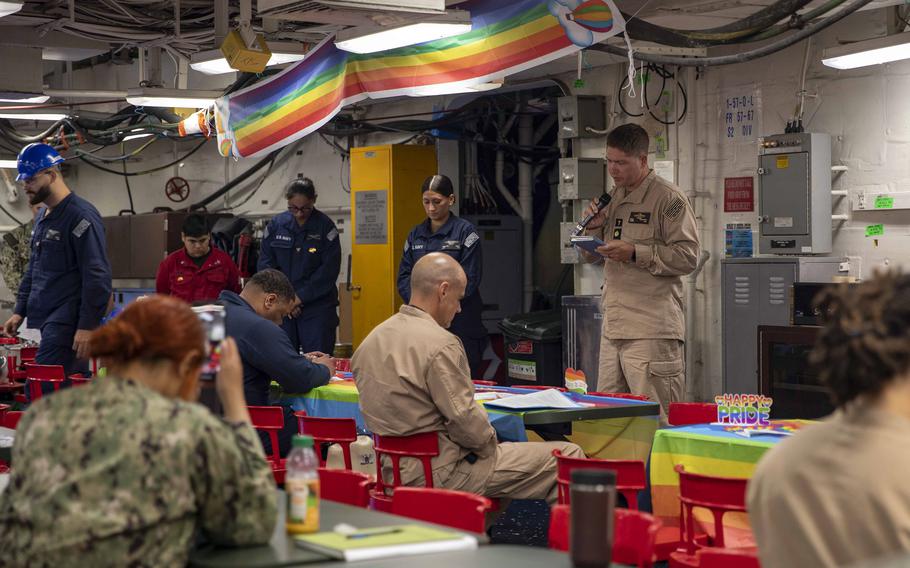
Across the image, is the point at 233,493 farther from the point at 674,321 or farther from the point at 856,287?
the point at 674,321

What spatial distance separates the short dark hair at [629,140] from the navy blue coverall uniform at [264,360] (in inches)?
78.6

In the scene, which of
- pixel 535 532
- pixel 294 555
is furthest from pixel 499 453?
pixel 294 555

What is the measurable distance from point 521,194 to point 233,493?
10.3 meters

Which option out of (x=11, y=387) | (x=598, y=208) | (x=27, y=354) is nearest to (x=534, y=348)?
(x=598, y=208)

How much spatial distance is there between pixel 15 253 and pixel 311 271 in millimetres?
7777

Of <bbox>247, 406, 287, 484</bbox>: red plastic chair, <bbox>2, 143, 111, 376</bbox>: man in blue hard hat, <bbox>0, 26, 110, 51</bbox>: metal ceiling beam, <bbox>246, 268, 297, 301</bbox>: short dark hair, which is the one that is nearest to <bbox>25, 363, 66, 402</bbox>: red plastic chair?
<bbox>2, 143, 111, 376</bbox>: man in blue hard hat

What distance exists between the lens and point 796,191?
8.75 metres

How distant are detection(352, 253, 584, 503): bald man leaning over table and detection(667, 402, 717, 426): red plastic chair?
539 mm

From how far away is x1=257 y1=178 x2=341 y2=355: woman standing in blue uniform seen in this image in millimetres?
10188

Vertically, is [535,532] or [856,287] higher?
[856,287]

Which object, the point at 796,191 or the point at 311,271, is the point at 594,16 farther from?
the point at 311,271

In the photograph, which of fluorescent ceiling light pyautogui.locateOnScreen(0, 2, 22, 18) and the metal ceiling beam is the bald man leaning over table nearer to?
fluorescent ceiling light pyautogui.locateOnScreen(0, 2, 22, 18)

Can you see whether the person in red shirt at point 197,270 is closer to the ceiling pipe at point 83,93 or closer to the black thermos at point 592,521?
the ceiling pipe at point 83,93

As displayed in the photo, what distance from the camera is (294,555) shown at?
9.38 ft
